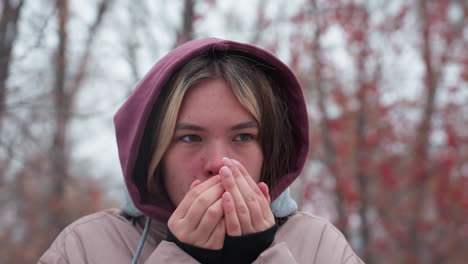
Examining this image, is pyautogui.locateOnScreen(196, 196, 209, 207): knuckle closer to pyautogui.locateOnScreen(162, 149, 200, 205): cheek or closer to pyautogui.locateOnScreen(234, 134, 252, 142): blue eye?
pyautogui.locateOnScreen(162, 149, 200, 205): cheek

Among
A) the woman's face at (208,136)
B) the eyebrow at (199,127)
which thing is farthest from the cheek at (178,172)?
the eyebrow at (199,127)

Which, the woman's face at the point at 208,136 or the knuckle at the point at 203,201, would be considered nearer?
the knuckle at the point at 203,201

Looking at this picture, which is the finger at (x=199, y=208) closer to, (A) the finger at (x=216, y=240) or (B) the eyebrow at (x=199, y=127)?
(A) the finger at (x=216, y=240)

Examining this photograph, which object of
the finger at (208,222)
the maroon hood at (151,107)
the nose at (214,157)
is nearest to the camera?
the finger at (208,222)

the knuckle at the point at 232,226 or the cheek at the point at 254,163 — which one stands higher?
the cheek at the point at 254,163

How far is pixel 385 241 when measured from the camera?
455 inches

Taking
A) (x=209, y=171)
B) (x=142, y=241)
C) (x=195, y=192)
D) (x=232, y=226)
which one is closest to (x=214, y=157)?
(x=209, y=171)

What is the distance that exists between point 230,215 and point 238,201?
6cm

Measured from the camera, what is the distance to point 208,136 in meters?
1.65

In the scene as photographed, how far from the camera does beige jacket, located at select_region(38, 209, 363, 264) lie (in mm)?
1657

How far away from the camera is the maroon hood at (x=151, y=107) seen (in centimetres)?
173

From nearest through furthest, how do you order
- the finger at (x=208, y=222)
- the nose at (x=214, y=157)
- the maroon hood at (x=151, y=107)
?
1. the finger at (x=208, y=222)
2. the nose at (x=214, y=157)
3. the maroon hood at (x=151, y=107)

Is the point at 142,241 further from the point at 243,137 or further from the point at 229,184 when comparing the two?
the point at 243,137

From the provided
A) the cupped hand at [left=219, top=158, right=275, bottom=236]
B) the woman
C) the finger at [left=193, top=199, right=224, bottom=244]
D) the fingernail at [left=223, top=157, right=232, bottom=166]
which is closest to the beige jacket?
the woman
